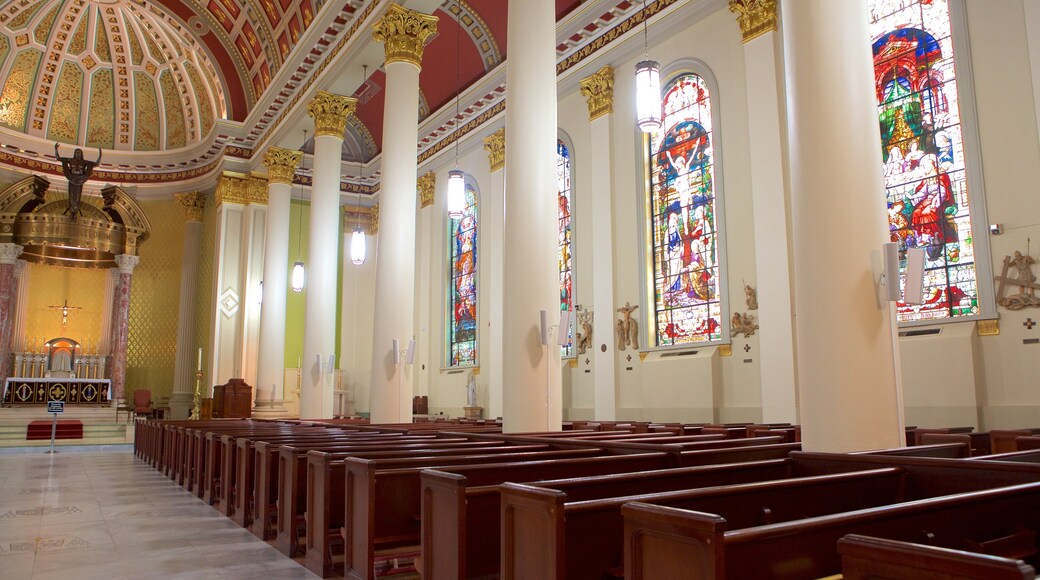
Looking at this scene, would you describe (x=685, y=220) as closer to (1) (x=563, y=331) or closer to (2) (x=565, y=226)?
(2) (x=565, y=226)

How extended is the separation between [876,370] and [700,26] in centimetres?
883

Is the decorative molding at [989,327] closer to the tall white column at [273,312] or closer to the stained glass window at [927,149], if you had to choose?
the stained glass window at [927,149]

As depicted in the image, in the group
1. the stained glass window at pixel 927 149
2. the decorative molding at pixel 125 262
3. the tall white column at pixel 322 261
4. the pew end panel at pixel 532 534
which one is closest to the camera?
the pew end panel at pixel 532 534

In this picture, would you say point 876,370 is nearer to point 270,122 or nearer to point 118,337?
point 270,122

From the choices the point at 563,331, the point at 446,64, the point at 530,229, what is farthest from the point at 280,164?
the point at 563,331

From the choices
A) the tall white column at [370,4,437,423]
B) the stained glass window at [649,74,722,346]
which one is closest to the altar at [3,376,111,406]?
the tall white column at [370,4,437,423]

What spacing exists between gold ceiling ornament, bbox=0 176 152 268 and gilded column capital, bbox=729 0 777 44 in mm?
16721

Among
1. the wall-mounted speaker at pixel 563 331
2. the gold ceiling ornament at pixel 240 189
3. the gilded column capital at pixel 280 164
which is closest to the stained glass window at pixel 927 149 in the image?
the wall-mounted speaker at pixel 563 331

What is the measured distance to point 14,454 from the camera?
1471cm

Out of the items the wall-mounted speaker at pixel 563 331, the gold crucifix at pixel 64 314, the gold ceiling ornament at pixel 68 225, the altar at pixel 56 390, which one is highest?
the gold ceiling ornament at pixel 68 225

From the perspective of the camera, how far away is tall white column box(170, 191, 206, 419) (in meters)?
19.5

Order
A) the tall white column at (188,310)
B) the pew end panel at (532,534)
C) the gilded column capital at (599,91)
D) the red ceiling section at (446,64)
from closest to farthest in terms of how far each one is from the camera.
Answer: the pew end panel at (532,534) → the gilded column capital at (599,91) → the red ceiling section at (446,64) → the tall white column at (188,310)

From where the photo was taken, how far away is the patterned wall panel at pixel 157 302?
67.1 ft

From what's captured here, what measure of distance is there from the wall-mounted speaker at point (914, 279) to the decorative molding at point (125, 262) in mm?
20377
